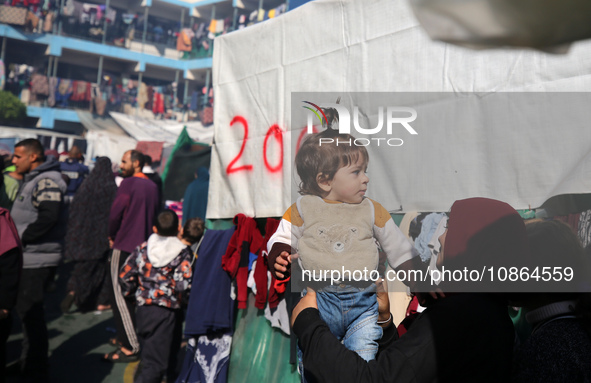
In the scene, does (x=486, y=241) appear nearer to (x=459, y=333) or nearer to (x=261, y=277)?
(x=459, y=333)

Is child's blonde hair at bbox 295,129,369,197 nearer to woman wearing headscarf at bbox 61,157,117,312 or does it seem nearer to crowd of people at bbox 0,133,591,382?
crowd of people at bbox 0,133,591,382

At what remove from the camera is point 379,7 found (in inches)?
112

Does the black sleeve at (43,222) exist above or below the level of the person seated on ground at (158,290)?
above

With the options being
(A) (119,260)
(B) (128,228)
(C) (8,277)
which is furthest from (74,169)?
(C) (8,277)

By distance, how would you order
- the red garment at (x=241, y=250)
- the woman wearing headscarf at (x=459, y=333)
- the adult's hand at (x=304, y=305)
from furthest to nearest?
the red garment at (x=241, y=250)
the adult's hand at (x=304, y=305)
the woman wearing headscarf at (x=459, y=333)

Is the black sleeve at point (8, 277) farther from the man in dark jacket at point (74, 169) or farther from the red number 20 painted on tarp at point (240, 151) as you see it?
the man in dark jacket at point (74, 169)

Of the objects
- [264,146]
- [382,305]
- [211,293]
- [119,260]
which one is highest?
[264,146]

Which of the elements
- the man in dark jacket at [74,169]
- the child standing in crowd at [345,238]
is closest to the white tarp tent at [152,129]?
the man in dark jacket at [74,169]

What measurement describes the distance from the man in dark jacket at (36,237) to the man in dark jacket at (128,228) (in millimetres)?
652

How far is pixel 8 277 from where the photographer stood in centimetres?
304

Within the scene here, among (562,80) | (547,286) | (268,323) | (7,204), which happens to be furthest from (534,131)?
(7,204)

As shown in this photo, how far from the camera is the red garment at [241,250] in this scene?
11.5 feet

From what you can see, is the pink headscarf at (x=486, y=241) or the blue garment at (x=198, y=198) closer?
the pink headscarf at (x=486, y=241)

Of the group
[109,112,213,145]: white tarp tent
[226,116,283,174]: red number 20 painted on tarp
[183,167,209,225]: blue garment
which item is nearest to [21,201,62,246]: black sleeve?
[183,167,209,225]: blue garment
